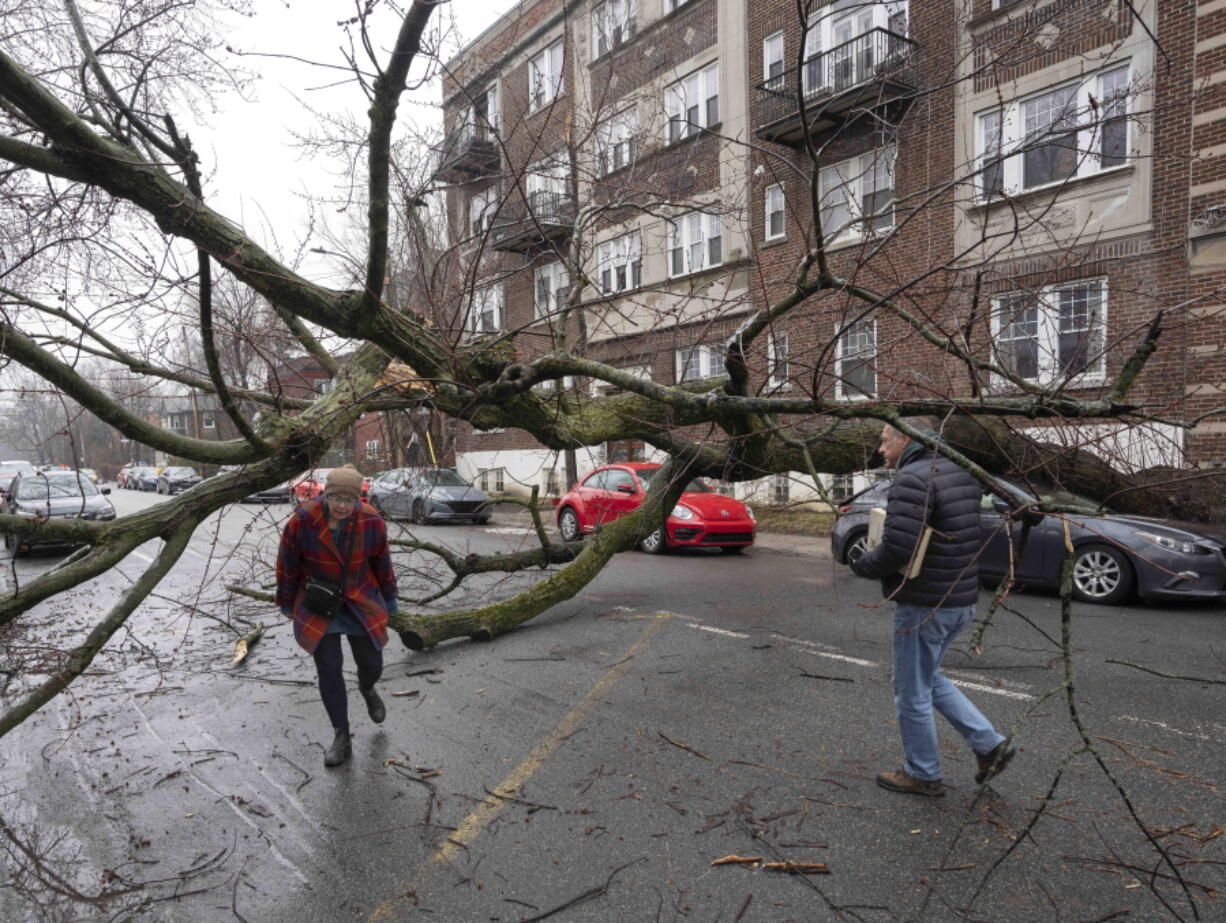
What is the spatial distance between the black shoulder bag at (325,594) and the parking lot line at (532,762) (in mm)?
1422

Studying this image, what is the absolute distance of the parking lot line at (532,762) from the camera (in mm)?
3498

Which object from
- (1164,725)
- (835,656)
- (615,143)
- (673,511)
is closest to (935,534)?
(1164,725)

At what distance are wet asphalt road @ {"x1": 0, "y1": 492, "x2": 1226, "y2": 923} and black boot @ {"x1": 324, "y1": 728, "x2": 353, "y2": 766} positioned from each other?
0.24 feet

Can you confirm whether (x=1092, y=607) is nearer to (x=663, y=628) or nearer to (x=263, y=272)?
(x=663, y=628)

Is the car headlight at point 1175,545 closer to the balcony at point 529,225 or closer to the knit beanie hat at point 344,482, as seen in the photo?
the balcony at point 529,225

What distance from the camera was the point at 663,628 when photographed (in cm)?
741

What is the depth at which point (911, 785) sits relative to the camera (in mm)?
3750

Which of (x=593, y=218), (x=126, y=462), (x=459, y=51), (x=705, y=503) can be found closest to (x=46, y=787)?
(x=459, y=51)

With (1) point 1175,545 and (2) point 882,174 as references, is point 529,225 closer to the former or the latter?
(1) point 1175,545

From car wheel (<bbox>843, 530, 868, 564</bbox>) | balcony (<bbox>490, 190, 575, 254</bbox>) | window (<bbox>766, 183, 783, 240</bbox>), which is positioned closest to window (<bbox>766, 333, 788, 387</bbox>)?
balcony (<bbox>490, 190, 575, 254</bbox>)

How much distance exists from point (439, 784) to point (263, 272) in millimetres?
3116

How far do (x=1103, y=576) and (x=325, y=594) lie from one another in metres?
8.02

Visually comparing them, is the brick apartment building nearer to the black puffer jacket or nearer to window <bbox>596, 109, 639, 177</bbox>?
window <bbox>596, 109, 639, 177</bbox>

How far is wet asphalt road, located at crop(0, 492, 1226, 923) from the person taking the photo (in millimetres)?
3041
